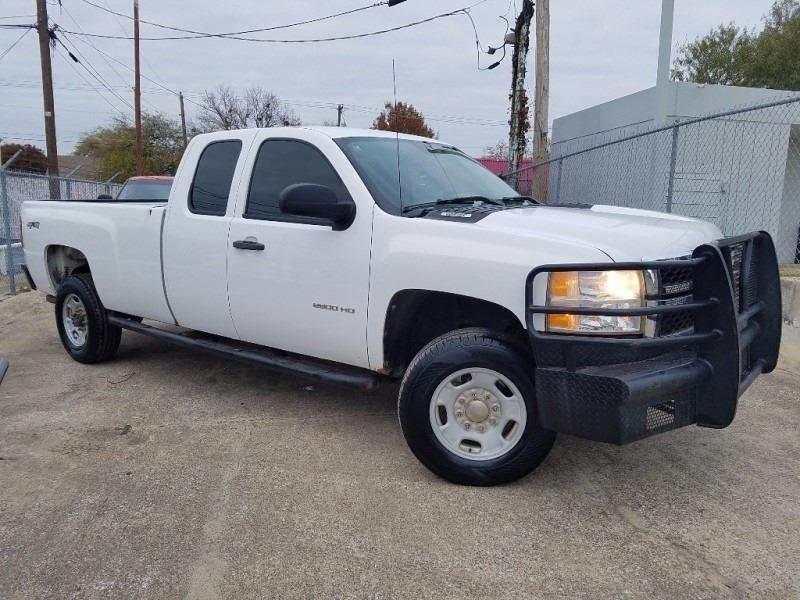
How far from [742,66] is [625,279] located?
1344 inches

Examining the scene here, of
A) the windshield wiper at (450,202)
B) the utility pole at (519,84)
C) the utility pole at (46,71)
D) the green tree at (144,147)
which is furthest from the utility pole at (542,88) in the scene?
the green tree at (144,147)

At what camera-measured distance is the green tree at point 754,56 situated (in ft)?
95.7

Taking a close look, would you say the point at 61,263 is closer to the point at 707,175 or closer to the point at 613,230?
the point at 613,230

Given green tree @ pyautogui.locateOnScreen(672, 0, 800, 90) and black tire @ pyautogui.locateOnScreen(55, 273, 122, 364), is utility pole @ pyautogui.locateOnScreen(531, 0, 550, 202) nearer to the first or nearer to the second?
black tire @ pyautogui.locateOnScreen(55, 273, 122, 364)

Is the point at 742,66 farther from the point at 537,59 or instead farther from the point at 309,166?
the point at 309,166

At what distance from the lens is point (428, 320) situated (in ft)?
12.7

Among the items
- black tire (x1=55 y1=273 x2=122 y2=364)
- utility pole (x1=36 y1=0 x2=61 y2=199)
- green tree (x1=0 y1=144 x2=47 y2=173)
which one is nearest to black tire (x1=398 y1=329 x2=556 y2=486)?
black tire (x1=55 y1=273 x2=122 y2=364)

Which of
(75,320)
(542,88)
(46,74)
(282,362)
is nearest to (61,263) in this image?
(75,320)

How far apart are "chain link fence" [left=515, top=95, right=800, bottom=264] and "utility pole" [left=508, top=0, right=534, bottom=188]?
1939 millimetres

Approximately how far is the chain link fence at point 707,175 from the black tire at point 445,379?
24.4 feet

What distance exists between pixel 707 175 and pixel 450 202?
1088 centimetres

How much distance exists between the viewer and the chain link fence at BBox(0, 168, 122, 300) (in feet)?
33.1

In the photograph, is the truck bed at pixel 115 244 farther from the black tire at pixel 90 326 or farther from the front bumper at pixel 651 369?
the front bumper at pixel 651 369

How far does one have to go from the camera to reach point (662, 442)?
418cm
